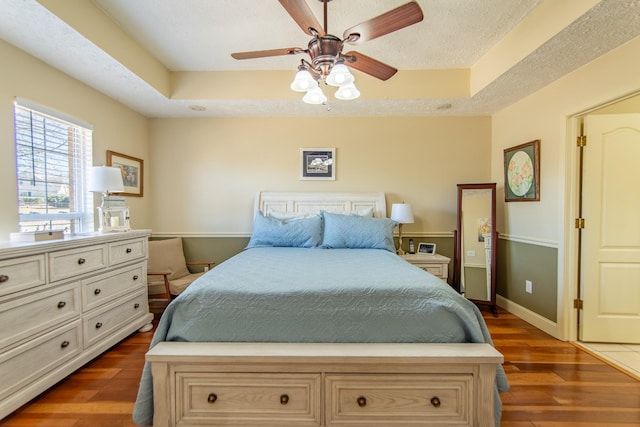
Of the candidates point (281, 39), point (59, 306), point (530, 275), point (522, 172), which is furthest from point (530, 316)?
point (59, 306)

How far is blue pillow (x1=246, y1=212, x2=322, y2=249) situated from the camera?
9.31 ft

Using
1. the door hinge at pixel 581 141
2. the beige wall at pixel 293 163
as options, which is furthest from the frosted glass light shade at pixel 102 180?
the door hinge at pixel 581 141

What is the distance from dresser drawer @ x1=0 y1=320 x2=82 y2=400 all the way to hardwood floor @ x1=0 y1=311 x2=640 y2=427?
187 millimetres

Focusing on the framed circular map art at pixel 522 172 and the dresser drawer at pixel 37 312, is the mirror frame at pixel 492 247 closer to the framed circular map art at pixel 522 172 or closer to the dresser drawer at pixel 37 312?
the framed circular map art at pixel 522 172

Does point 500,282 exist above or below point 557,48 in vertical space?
below

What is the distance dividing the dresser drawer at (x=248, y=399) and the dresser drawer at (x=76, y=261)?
1229 millimetres

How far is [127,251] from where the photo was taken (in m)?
2.48

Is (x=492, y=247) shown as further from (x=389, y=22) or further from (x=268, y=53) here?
(x=268, y=53)

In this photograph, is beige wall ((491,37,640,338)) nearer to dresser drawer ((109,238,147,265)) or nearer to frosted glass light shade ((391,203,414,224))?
frosted glass light shade ((391,203,414,224))

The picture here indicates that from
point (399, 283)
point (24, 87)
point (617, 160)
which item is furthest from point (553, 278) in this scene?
point (24, 87)

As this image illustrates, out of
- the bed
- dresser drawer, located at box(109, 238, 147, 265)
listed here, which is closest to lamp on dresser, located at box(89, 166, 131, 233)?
dresser drawer, located at box(109, 238, 147, 265)

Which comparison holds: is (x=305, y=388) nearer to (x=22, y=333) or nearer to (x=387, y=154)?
(x=22, y=333)

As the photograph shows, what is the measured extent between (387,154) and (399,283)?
7.65 feet

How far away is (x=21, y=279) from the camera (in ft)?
5.28
